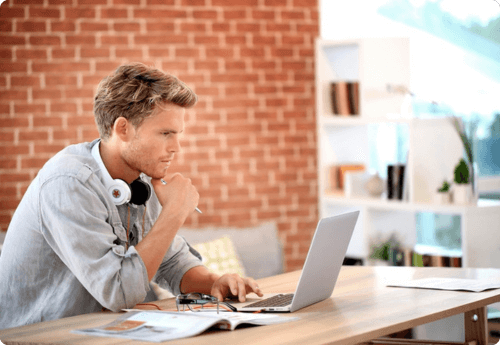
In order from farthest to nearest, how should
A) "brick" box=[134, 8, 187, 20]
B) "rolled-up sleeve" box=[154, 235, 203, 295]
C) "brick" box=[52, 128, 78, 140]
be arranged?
"brick" box=[134, 8, 187, 20], "brick" box=[52, 128, 78, 140], "rolled-up sleeve" box=[154, 235, 203, 295]

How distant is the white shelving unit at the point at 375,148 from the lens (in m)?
3.65

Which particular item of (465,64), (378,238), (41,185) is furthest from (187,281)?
(465,64)

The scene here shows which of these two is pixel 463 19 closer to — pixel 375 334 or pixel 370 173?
pixel 370 173

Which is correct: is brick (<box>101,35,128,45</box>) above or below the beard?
above

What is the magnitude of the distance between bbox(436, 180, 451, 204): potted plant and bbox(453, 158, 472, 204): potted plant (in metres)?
0.08

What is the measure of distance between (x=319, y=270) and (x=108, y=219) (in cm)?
67

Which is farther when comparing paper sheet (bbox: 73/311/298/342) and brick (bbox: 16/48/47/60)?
brick (bbox: 16/48/47/60)

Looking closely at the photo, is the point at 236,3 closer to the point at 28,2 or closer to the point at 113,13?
the point at 113,13

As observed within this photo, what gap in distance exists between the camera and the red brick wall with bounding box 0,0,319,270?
13.2 feet

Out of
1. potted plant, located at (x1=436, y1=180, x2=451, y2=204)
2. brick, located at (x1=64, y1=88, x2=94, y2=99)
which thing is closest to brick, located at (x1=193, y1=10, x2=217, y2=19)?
brick, located at (x1=64, y1=88, x2=94, y2=99)

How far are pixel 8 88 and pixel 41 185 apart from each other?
7.66ft

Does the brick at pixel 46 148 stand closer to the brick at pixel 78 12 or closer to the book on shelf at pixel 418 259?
the brick at pixel 78 12

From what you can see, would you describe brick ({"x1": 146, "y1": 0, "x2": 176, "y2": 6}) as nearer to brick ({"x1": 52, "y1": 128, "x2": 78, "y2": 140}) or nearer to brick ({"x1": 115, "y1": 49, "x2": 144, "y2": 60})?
brick ({"x1": 115, "y1": 49, "x2": 144, "y2": 60})

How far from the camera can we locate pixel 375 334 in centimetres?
156
